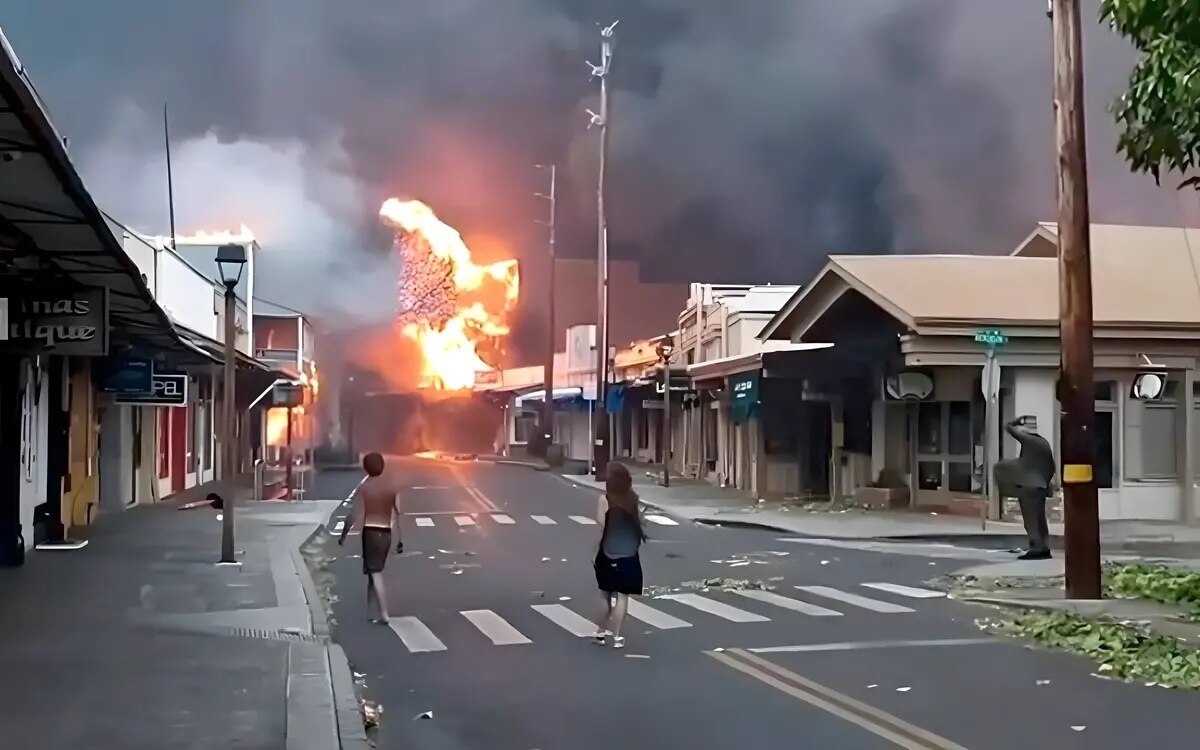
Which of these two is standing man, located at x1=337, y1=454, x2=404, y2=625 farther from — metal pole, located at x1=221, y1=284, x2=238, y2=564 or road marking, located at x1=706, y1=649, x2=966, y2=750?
metal pole, located at x1=221, y1=284, x2=238, y2=564

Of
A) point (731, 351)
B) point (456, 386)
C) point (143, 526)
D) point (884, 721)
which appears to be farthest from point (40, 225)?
point (456, 386)

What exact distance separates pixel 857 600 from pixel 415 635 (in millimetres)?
5217

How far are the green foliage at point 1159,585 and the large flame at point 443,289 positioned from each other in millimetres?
45010

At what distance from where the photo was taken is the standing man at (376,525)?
13695 millimetres

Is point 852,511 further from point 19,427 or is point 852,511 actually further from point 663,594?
point 19,427

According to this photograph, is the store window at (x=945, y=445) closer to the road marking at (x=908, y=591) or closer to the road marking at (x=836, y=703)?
the road marking at (x=908, y=591)

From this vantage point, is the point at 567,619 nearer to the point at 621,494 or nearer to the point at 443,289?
the point at 621,494

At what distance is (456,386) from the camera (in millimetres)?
64688

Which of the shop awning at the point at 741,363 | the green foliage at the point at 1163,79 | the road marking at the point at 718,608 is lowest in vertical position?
the road marking at the point at 718,608

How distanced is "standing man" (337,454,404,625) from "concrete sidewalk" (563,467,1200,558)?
1236 cm

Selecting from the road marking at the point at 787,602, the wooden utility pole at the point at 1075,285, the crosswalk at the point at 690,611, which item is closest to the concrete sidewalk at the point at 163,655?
the crosswalk at the point at 690,611

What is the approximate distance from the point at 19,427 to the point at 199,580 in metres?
3.53

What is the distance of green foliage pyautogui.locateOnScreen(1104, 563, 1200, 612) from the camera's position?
48.4 feet

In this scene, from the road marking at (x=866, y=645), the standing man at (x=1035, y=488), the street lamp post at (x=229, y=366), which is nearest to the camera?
the road marking at (x=866, y=645)
